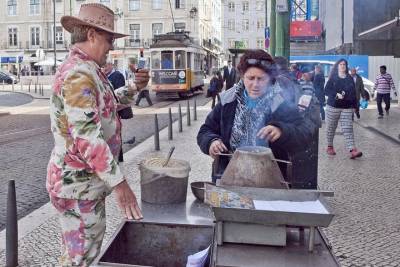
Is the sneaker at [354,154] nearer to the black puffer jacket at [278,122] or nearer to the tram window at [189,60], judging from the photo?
the black puffer jacket at [278,122]

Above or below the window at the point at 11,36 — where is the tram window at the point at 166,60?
below

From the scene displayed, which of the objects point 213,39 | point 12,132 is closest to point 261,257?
point 12,132

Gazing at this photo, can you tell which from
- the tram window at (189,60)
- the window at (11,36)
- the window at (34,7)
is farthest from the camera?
the window at (11,36)

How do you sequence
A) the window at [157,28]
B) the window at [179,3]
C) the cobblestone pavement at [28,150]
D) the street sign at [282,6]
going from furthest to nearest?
the window at [157,28] → the window at [179,3] → the street sign at [282,6] → the cobblestone pavement at [28,150]

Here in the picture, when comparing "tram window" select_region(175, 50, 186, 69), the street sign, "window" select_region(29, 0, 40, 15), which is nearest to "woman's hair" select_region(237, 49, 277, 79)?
the street sign

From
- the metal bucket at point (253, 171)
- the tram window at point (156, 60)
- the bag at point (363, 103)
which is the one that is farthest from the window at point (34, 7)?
the metal bucket at point (253, 171)

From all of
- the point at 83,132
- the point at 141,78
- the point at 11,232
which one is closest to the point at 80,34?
the point at 83,132

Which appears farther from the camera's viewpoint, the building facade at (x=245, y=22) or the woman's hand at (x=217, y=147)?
the building facade at (x=245, y=22)

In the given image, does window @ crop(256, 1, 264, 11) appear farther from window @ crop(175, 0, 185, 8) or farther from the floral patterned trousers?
the floral patterned trousers

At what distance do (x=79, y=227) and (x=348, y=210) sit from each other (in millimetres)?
4013

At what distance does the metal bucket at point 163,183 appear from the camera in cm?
302

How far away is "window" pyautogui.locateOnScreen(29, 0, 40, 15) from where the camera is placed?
64.8m

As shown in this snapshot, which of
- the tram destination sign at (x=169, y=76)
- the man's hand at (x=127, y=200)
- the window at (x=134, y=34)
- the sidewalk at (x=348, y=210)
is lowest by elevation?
the sidewalk at (x=348, y=210)

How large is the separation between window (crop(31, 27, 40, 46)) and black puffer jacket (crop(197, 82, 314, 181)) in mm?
66275
